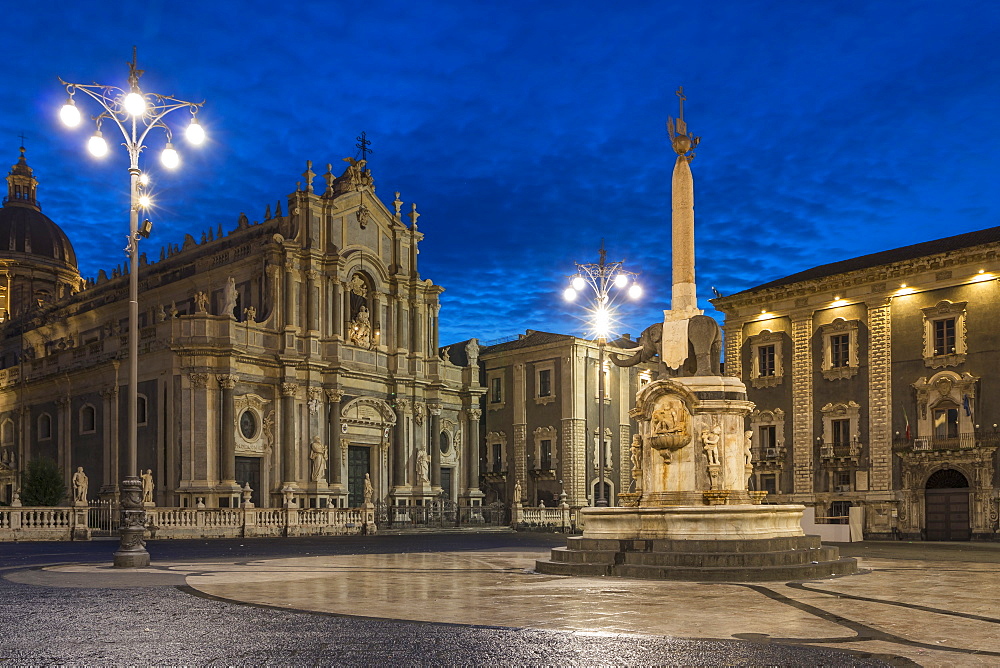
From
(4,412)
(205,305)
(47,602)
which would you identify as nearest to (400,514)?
(205,305)

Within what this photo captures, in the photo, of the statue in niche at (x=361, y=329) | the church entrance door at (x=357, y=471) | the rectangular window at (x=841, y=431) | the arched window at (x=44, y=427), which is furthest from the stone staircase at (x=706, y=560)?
the arched window at (x=44, y=427)

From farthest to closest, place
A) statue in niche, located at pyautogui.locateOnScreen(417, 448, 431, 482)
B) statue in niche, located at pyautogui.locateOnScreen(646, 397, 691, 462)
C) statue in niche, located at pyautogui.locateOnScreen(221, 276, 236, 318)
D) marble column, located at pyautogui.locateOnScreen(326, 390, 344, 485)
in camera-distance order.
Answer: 1. statue in niche, located at pyautogui.locateOnScreen(417, 448, 431, 482)
2. marble column, located at pyautogui.locateOnScreen(326, 390, 344, 485)
3. statue in niche, located at pyautogui.locateOnScreen(221, 276, 236, 318)
4. statue in niche, located at pyautogui.locateOnScreen(646, 397, 691, 462)

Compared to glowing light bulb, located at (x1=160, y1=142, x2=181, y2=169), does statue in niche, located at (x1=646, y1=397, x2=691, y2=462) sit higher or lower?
lower

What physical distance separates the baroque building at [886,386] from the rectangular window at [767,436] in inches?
2.6

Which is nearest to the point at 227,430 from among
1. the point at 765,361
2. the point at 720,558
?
the point at 765,361

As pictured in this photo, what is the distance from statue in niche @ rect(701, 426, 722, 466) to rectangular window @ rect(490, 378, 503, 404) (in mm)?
44297

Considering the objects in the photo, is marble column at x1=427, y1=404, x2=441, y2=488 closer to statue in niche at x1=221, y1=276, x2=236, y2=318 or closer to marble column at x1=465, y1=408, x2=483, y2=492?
marble column at x1=465, y1=408, x2=483, y2=492

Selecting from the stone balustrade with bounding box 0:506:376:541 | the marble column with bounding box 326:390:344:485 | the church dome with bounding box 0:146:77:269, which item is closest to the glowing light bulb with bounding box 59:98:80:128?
the stone balustrade with bounding box 0:506:376:541

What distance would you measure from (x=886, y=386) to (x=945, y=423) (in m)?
2.89

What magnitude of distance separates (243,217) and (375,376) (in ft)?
A: 34.6

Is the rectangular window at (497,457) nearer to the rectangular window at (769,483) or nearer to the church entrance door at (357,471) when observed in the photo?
the church entrance door at (357,471)

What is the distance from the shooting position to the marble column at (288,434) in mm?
46125

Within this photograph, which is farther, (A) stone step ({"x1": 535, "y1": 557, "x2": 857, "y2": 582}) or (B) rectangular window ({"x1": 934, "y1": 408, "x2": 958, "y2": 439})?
(B) rectangular window ({"x1": 934, "y1": 408, "x2": 958, "y2": 439})

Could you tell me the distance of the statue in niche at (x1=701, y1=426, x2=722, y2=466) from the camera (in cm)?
1800
